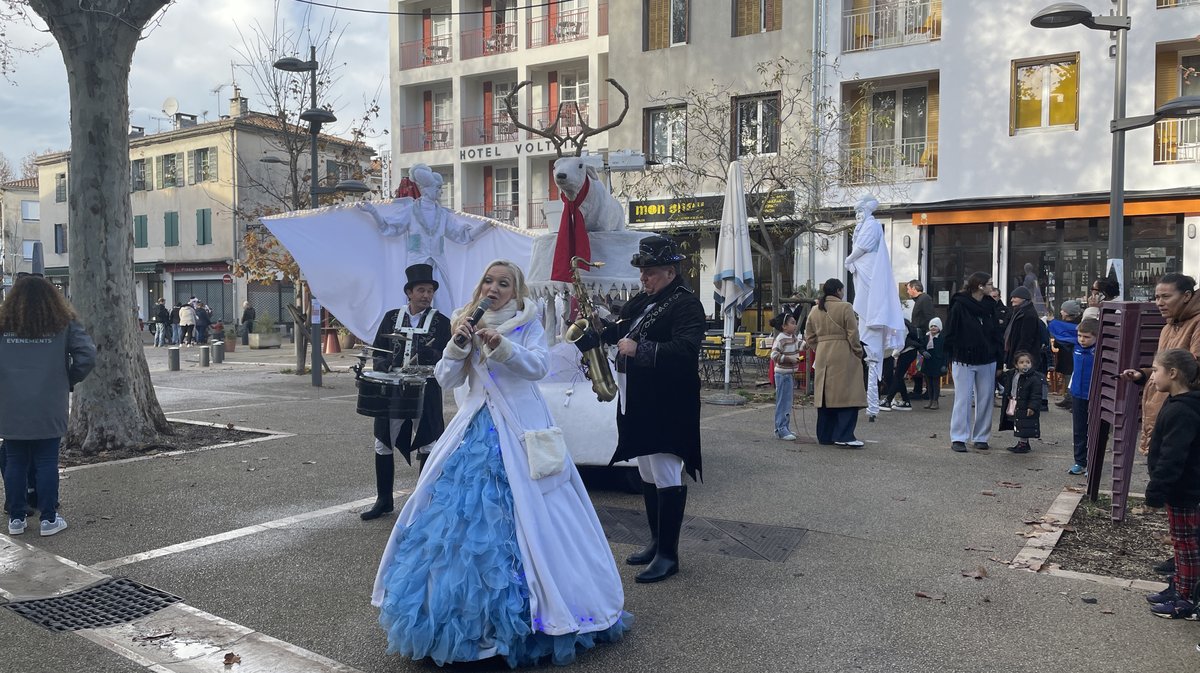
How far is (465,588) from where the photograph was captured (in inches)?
143

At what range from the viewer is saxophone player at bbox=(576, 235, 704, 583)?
489 cm

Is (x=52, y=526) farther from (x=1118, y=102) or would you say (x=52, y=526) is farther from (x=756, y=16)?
(x=756, y=16)

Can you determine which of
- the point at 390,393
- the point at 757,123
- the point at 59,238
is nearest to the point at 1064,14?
the point at 390,393

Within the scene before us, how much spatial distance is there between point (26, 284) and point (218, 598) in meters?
2.93

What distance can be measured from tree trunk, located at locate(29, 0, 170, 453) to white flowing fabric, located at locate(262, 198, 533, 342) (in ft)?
9.02

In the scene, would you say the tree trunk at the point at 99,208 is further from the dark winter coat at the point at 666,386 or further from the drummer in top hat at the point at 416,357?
the dark winter coat at the point at 666,386

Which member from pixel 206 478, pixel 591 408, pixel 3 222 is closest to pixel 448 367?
pixel 591 408

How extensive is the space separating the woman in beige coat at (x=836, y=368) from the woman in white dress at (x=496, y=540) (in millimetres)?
5606

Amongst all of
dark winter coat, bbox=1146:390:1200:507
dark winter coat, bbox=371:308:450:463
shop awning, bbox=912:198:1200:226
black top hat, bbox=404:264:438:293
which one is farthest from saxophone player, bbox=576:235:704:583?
shop awning, bbox=912:198:1200:226

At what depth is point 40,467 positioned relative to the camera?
6.04 meters

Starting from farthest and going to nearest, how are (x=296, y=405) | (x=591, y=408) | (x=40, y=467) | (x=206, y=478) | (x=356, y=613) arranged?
(x=296, y=405)
(x=206, y=478)
(x=591, y=408)
(x=40, y=467)
(x=356, y=613)

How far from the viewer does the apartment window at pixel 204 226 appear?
4009 cm

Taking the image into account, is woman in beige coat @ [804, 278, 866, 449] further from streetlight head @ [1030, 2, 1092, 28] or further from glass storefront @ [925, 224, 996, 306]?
glass storefront @ [925, 224, 996, 306]

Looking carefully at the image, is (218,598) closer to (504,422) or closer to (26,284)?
(504,422)
